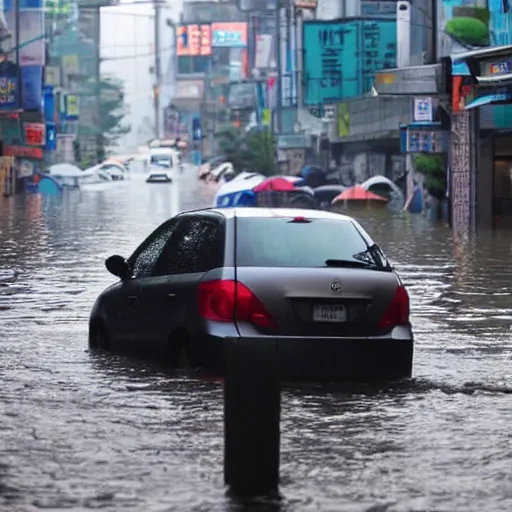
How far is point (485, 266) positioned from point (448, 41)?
2173 centimetres

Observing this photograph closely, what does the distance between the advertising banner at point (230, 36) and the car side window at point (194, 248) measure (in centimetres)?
18048

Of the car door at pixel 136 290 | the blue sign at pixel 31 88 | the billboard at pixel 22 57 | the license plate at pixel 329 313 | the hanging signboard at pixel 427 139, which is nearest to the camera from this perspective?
the license plate at pixel 329 313

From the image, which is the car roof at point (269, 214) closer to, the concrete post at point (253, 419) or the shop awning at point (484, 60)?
the concrete post at point (253, 419)

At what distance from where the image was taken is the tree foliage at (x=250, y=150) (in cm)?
9150

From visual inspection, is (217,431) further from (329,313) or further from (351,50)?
(351,50)

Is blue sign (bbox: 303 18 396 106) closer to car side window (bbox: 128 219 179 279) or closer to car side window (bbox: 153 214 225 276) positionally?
car side window (bbox: 128 219 179 279)

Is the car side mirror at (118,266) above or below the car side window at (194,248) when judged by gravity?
below

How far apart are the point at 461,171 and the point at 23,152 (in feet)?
151

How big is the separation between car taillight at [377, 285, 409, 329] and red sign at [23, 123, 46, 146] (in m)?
75.7

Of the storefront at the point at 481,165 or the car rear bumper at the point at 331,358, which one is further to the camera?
the storefront at the point at 481,165

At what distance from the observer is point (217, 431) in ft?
30.0

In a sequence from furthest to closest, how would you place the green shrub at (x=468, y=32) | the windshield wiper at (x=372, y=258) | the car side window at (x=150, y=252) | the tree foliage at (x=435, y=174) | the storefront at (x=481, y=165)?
the tree foliage at (x=435, y=174) → the storefront at (x=481, y=165) → the green shrub at (x=468, y=32) → the car side window at (x=150, y=252) → the windshield wiper at (x=372, y=258)

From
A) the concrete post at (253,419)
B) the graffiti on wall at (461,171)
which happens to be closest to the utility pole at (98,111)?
the graffiti on wall at (461,171)

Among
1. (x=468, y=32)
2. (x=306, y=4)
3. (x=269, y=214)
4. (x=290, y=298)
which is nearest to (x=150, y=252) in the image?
(x=269, y=214)
